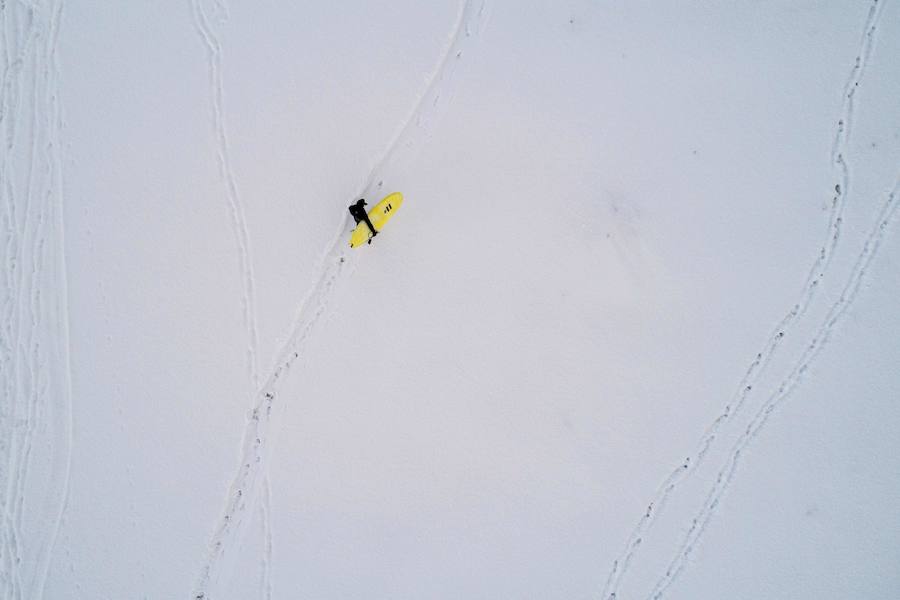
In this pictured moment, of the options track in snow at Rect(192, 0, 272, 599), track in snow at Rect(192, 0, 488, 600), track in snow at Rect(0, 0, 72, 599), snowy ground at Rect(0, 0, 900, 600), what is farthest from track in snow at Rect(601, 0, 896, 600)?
Answer: track in snow at Rect(0, 0, 72, 599)

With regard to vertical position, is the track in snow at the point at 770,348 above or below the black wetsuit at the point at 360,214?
below

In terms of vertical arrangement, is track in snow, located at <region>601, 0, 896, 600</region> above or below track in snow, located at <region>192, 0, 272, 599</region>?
below

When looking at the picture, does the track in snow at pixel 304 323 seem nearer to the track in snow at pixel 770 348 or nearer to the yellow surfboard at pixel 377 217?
the yellow surfboard at pixel 377 217

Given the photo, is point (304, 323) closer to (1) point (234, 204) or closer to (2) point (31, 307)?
(1) point (234, 204)

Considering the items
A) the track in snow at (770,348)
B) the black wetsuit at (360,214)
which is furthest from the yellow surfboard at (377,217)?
the track in snow at (770,348)

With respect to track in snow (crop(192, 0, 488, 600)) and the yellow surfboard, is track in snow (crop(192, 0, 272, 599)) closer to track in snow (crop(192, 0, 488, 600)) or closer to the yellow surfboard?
track in snow (crop(192, 0, 488, 600))
